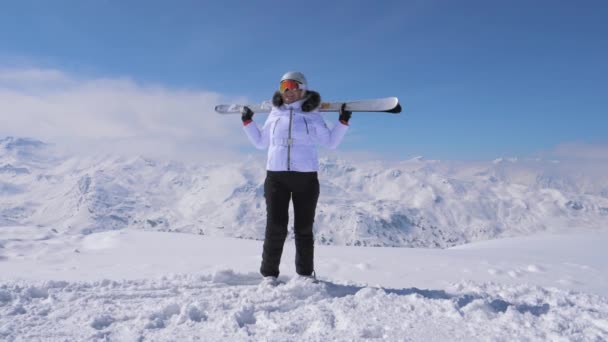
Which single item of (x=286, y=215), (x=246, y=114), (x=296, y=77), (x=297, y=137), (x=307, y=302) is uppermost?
(x=296, y=77)

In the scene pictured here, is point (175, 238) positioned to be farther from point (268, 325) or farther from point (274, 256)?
point (268, 325)

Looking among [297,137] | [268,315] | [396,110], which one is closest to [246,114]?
[297,137]

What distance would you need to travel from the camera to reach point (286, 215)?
207 inches

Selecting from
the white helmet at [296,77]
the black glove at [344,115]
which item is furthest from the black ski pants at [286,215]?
the white helmet at [296,77]

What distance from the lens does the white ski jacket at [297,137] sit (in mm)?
5145

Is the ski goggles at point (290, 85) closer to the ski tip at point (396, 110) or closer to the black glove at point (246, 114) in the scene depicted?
the black glove at point (246, 114)

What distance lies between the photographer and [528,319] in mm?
3412

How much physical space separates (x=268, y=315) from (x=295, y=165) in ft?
7.03

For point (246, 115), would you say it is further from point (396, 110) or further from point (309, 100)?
point (396, 110)

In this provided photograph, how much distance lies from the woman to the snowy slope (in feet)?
1.76

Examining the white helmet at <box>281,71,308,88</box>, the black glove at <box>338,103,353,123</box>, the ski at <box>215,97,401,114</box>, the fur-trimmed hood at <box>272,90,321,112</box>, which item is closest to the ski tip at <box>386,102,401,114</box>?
the ski at <box>215,97,401,114</box>

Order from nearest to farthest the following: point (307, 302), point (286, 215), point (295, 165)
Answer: point (307, 302)
point (295, 165)
point (286, 215)

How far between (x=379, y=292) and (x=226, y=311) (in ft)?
5.44

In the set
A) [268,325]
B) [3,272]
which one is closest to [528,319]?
[268,325]
